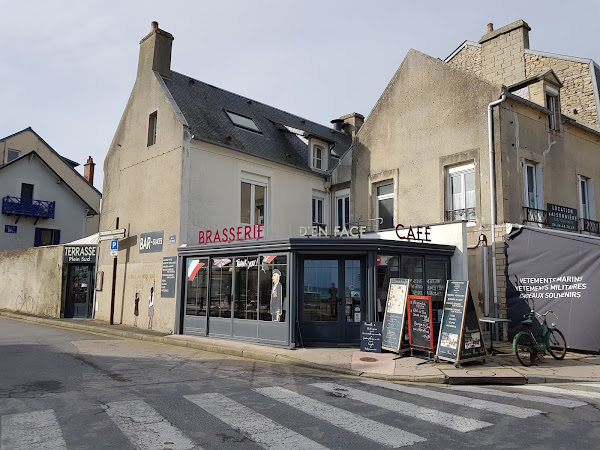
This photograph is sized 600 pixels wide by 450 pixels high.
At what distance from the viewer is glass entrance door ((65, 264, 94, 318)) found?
1919 cm

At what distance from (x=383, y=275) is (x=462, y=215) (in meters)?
3.69

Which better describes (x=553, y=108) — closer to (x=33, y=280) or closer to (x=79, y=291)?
(x=79, y=291)

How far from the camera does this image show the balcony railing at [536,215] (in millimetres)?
13359

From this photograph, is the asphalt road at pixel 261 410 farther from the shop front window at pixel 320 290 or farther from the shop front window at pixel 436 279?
the shop front window at pixel 436 279

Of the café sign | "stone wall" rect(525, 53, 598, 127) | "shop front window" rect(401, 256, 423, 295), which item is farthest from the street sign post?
"stone wall" rect(525, 53, 598, 127)

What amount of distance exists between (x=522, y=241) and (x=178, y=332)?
10053 mm

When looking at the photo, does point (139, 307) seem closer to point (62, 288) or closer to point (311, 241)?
point (62, 288)

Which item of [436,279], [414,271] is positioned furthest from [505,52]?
[414,271]

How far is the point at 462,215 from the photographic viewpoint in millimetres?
A: 13773

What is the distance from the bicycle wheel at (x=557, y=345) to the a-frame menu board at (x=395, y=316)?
10.3ft

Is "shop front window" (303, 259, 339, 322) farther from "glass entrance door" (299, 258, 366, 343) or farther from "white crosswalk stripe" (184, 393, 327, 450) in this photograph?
"white crosswalk stripe" (184, 393, 327, 450)

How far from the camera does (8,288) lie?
920 inches

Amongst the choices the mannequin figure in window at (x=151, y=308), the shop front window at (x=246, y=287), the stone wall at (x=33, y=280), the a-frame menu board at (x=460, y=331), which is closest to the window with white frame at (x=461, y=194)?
the a-frame menu board at (x=460, y=331)

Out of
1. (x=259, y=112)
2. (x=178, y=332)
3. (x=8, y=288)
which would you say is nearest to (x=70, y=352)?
(x=178, y=332)
